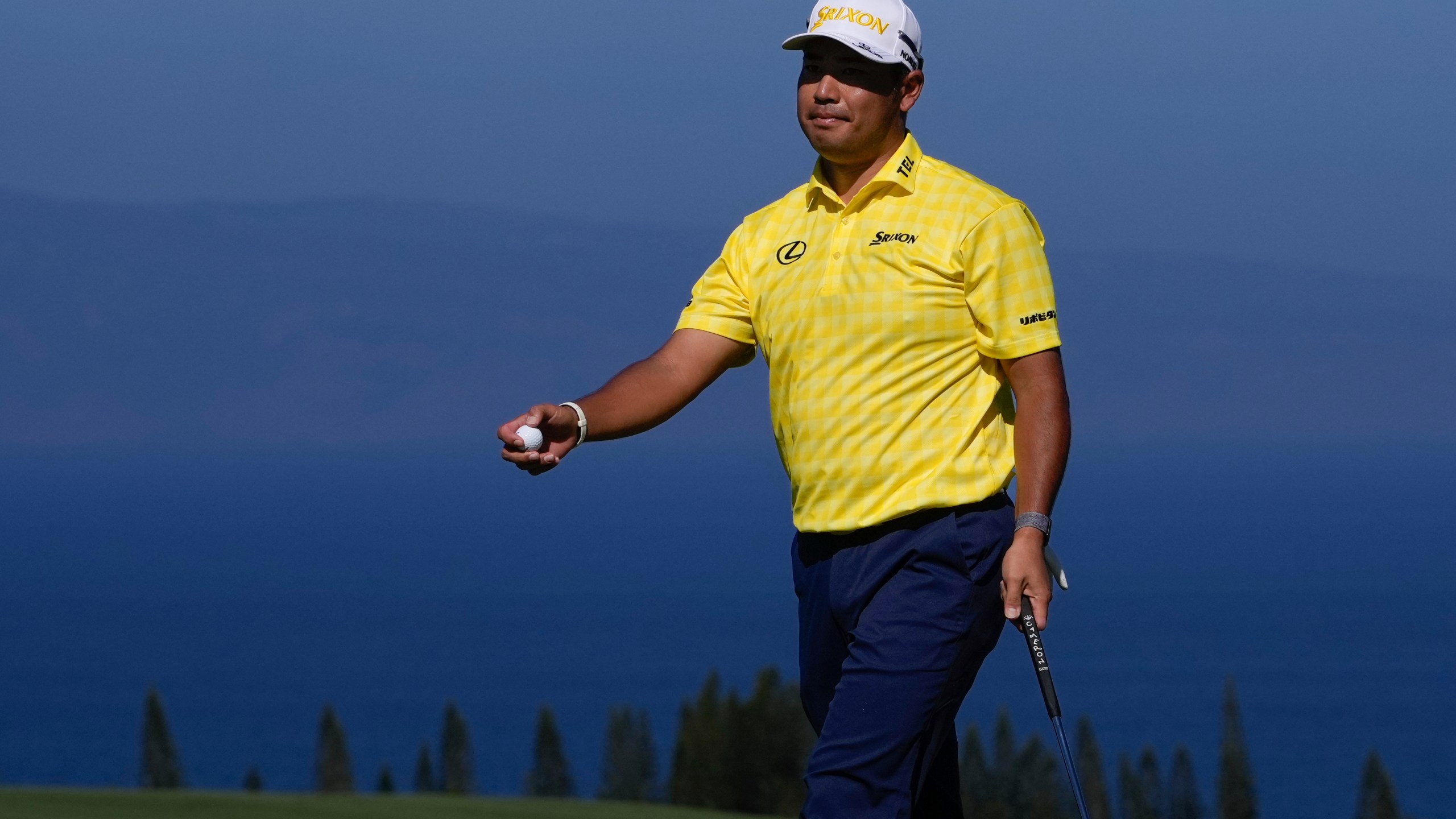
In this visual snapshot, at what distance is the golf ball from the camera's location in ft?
14.7

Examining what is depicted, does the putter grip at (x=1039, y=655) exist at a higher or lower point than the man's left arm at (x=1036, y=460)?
lower

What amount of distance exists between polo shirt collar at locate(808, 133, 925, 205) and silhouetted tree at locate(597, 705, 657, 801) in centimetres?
6308

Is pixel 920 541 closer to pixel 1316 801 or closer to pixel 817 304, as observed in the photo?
pixel 817 304

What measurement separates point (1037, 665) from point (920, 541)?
0.43m

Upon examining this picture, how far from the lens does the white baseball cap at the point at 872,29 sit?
4.65m

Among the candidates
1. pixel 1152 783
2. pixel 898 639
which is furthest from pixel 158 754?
pixel 898 639

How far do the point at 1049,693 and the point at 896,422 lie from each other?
28.7 inches

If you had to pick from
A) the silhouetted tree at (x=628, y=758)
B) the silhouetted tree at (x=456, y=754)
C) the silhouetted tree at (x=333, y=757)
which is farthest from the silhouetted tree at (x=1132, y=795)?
the silhouetted tree at (x=333, y=757)

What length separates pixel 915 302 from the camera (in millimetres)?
4523

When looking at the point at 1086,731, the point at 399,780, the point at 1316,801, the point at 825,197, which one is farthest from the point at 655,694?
the point at 825,197

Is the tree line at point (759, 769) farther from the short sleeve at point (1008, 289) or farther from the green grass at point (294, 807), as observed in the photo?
the short sleeve at point (1008, 289)

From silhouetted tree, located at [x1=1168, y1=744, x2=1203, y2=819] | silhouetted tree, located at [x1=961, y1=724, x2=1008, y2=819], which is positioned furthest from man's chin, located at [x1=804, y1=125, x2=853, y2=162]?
silhouetted tree, located at [x1=1168, y1=744, x2=1203, y2=819]

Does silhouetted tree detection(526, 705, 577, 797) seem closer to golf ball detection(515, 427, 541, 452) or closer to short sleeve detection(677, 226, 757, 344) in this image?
short sleeve detection(677, 226, 757, 344)

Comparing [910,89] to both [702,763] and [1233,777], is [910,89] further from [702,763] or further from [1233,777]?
[1233,777]
